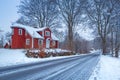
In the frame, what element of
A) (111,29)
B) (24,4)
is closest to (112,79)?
(111,29)

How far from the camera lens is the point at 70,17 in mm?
45531

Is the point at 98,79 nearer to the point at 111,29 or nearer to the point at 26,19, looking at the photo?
the point at 111,29

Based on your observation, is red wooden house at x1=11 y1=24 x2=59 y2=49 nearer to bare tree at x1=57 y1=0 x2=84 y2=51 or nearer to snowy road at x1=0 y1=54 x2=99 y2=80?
bare tree at x1=57 y1=0 x2=84 y2=51

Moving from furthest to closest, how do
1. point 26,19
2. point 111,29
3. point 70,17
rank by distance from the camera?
point 26,19
point 70,17
point 111,29

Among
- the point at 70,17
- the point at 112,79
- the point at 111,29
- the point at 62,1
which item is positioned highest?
the point at 62,1

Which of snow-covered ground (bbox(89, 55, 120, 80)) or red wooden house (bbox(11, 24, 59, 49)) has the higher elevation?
red wooden house (bbox(11, 24, 59, 49))

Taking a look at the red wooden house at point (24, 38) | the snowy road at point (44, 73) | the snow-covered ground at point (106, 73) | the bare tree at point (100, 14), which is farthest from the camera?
the red wooden house at point (24, 38)

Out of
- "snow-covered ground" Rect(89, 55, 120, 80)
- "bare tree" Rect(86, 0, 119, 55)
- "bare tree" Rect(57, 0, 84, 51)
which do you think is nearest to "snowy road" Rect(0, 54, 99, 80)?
"snow-covered ground" Rect(89, 55, 120, 80)

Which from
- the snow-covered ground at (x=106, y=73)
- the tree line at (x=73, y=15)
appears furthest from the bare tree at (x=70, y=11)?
the snow-covered ground at (x=106, y=73)

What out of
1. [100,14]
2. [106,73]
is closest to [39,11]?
[100,14]

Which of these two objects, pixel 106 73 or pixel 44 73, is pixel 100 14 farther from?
pixel 44 73

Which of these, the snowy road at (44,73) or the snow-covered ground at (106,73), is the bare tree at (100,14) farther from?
the snowy road at (44,73)

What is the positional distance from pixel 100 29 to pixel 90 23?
9.28ft

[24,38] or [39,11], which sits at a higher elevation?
[39,11]
